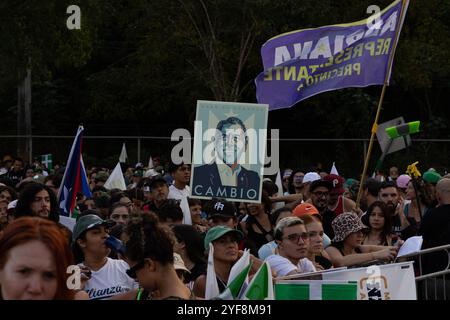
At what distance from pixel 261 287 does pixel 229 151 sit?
5860 millimetres

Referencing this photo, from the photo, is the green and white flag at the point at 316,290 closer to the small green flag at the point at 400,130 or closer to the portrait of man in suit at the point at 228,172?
the portrait of man in suit at the point at 228,172

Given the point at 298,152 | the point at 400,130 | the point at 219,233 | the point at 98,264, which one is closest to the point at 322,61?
the point at 400,130

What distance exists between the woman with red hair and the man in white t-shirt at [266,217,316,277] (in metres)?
3.56

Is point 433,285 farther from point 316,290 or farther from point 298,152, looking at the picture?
point 298,152

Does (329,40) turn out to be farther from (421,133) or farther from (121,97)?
(121,97)

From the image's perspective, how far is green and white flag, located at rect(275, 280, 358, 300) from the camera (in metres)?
5.88

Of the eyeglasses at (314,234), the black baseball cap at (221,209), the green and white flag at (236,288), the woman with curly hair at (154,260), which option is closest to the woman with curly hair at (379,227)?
the black baseball cap at (221,209)

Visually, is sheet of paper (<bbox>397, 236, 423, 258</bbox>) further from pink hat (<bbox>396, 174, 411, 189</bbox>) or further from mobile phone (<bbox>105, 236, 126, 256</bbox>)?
pink hat (<bbox>396, 174, 411, 189</bbox>)

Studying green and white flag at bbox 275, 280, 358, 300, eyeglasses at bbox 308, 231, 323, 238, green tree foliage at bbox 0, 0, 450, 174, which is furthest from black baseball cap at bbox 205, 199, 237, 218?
green tree foliage at bbox 0, 0, 450, 174

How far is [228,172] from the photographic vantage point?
1051cm

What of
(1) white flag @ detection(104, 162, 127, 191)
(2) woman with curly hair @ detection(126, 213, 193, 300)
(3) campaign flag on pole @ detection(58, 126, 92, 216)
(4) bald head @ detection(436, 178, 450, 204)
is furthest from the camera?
(1) white flag @ detection(104, 162, 127, 191)

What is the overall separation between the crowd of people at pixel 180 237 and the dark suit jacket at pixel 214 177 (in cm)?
34

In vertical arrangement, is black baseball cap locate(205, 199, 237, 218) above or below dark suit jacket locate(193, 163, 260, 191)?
below

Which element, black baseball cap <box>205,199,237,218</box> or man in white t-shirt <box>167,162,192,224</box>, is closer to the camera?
black baseball cap <box>205,199,237,218</box>
